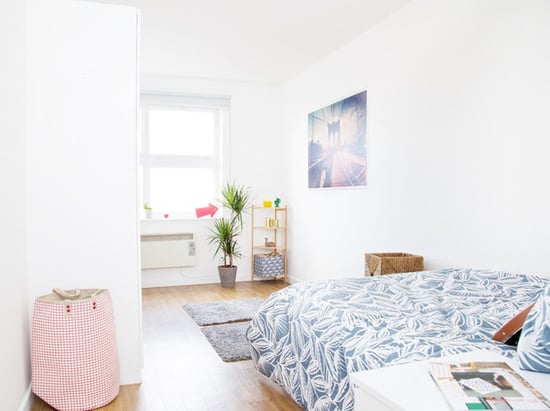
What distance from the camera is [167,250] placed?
564 centimetres

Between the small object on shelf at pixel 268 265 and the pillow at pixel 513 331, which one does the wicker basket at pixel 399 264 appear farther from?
the small object on shelf at pixel 268 265

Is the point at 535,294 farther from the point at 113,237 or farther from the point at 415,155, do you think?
the point at 113,237

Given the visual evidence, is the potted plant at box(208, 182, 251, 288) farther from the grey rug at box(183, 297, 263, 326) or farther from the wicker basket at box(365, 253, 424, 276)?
the wicker basket at box(365, 253, 424, 276)

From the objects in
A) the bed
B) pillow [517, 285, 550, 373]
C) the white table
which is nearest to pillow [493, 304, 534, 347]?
the bed

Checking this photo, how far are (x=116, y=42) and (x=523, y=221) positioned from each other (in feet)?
8.38

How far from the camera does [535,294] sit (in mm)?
2137

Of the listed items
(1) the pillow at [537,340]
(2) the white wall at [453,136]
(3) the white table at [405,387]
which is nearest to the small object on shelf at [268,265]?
(2) the white wall at [453,136]

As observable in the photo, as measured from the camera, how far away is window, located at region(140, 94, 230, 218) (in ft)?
19.0

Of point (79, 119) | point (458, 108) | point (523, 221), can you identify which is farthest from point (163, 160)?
point (523, 221)

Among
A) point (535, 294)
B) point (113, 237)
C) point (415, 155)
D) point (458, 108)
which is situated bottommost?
point (535, 294)

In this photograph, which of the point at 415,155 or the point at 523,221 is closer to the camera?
the point at 523,221

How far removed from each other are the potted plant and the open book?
4.56m

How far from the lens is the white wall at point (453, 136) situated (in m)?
2.56

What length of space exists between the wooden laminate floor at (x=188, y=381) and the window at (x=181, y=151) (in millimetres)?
2174
